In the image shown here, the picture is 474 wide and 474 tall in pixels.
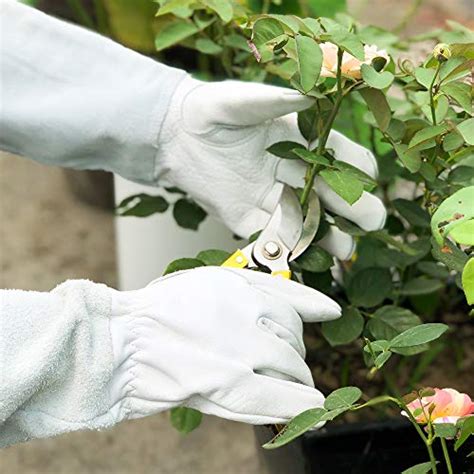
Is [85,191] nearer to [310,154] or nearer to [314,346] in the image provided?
[314,346]

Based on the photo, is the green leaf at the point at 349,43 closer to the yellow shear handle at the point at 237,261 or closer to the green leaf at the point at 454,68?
the green leaf at the point at 454,68

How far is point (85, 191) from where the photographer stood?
1867mm

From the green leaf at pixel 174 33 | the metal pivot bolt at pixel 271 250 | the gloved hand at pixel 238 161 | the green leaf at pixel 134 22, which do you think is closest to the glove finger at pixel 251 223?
the gloved hand at pixel 238 161

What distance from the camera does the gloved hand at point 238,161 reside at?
94 centimetres

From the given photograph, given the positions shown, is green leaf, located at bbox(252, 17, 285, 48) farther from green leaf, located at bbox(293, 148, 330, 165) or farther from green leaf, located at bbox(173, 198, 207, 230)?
green leaf, located at bbox(173, 198, 207, 230)

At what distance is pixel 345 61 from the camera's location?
81cm

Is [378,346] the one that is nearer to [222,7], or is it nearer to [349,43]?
[349,43]

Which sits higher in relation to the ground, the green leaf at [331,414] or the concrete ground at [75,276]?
the green leaf at [331,414]

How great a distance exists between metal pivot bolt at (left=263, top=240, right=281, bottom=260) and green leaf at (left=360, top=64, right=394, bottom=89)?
0.57 ft

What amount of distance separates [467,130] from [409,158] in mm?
100

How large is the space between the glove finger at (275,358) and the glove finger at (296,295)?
3cm

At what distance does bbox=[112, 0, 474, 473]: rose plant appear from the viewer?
0.74 m

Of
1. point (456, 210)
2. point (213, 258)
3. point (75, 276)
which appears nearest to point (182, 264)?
point (213, 258)

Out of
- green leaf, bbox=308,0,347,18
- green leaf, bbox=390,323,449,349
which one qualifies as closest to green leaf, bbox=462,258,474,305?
green leaf, bbox=390,323,449,349
